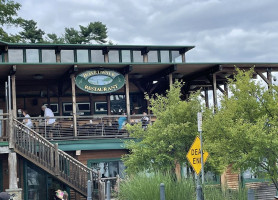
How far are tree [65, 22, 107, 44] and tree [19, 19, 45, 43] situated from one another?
137 inches

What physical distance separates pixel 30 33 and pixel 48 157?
120ft

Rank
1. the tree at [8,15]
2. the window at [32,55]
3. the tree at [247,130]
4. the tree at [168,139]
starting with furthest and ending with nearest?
the tree at [8,15] < the window at [32,55] < the tree at [168,139] < the tree at [247,130]

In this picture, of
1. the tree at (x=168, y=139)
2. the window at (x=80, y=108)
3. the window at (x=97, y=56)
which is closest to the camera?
the tree at (x=168, y=139)

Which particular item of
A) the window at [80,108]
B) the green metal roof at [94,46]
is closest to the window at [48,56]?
the green metal roof at [94,46]

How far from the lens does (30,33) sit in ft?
170

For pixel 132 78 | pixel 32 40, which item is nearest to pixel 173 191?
pixel 132 78

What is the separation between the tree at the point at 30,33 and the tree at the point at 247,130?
41.6 metres

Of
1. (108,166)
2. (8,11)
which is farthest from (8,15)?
(108,166)

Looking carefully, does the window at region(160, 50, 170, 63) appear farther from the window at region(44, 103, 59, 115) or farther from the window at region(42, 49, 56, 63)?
the window at region(44, 103, 59, 115)

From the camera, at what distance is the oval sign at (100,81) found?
21219 mm

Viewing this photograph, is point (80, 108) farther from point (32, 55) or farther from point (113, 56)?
Result: point (32, 55)

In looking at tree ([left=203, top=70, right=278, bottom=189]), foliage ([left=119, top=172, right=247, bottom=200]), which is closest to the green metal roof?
tree ([left=203, top=70, right=278, bottom=189])

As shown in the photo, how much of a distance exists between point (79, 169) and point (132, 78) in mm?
8746

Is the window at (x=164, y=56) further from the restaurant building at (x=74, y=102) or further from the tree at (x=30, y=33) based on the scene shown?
the tree at (x=30, y=33)
